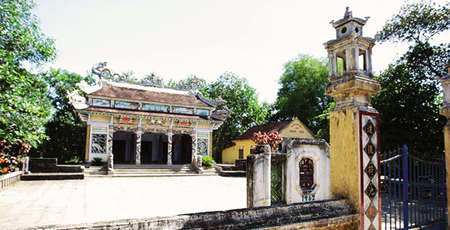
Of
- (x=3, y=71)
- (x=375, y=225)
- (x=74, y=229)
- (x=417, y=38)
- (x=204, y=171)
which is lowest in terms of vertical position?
(x=204, y=171)

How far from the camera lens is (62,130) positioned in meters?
24.2

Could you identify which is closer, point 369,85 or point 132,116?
point 369,85

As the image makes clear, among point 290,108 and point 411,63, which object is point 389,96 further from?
point 290,108

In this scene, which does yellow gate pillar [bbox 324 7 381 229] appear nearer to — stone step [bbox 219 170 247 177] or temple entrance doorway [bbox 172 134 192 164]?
stone step [bbox 219 170 247 177]

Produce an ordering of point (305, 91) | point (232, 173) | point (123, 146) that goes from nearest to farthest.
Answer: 1. point (232, 173)
2. point (123, 146)
3. point (305, 91)

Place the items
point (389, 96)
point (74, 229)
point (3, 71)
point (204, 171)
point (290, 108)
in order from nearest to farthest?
point (74, 229)
point (3, 71)
point (389, 96)
point (204, 171)
point (290, 108)

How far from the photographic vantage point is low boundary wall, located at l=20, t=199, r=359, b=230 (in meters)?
2.16

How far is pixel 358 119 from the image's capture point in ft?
11.4

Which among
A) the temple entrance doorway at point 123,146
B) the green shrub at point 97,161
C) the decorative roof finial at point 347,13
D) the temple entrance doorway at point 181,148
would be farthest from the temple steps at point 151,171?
the decorative roof finial at point 347,13

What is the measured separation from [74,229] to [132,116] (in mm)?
17545

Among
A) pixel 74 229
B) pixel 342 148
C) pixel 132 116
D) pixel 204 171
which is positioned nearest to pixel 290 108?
pixel 204 171

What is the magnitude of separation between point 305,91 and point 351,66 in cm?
2602

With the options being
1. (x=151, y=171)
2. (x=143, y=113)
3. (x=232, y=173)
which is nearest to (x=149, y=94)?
(x=143, y=113)

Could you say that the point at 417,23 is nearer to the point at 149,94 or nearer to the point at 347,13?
the point at 347,13
